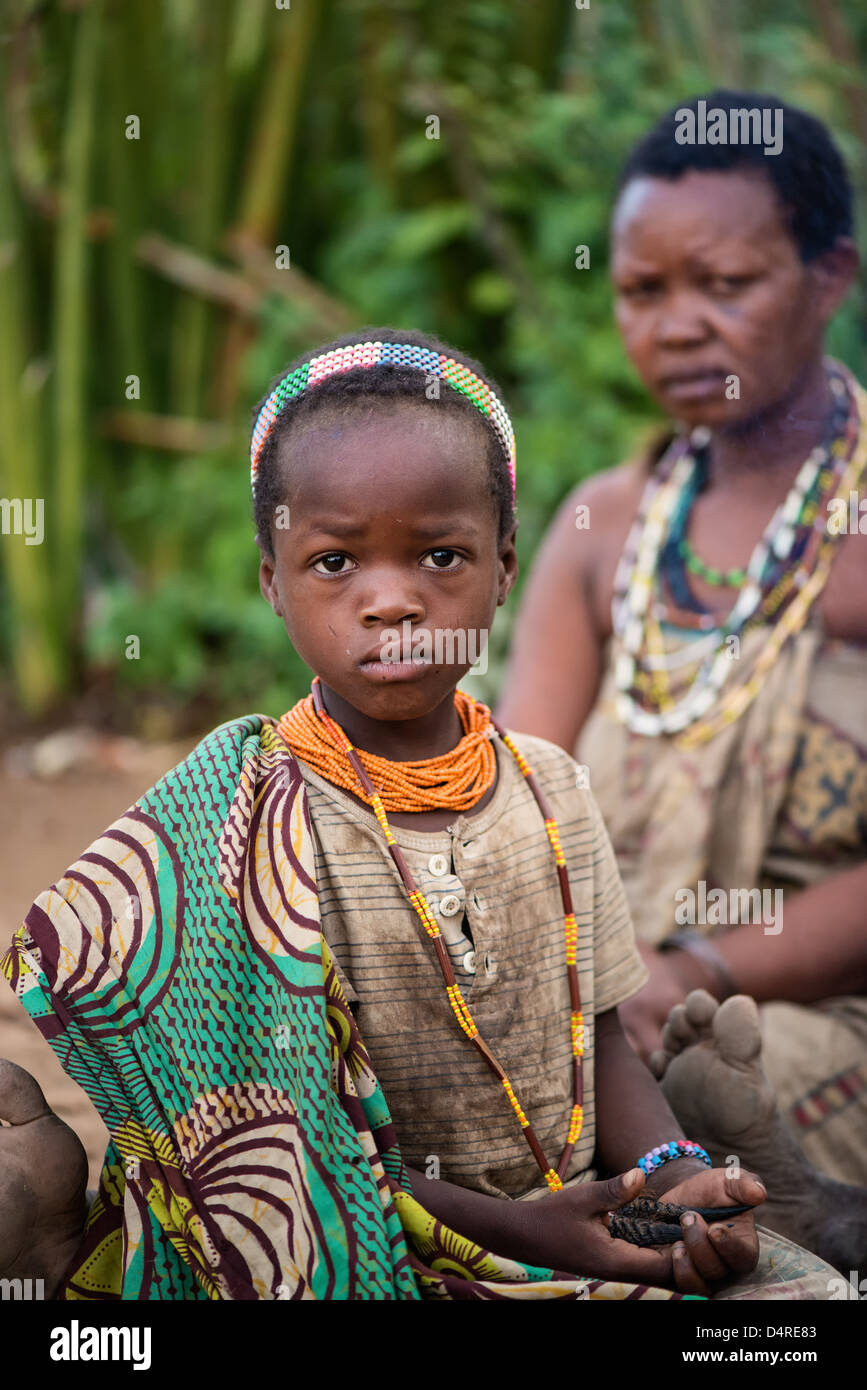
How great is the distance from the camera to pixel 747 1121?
6.79 feet

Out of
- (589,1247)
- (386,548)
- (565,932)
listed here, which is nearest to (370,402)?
(386,548)

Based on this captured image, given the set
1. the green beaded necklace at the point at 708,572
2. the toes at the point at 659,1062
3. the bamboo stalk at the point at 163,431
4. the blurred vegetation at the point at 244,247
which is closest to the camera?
the toes at the point at 659,1062

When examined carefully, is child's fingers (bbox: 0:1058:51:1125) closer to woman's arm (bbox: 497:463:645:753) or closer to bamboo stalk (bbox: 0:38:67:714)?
woman's arm (bbox: 497:463:645:753)

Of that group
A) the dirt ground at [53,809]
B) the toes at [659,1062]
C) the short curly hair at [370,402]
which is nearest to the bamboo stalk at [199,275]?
the dirt ground at [53,809]

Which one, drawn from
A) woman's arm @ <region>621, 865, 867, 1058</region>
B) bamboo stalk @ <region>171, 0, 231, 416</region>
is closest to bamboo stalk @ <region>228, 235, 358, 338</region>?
bamboo stalk @ <region>171, 0, 231, 416</region>

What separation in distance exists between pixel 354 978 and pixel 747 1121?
2.10 ft

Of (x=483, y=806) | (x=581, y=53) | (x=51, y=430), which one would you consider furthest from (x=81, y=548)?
(x=483, y=806)

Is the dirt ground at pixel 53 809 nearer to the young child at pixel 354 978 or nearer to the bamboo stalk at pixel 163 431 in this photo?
the bamboo stalk at pixel 163 431

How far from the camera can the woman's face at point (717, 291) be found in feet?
8.92

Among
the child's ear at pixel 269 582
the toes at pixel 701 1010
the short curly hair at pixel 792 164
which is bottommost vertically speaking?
the toes at pixel 701 1010

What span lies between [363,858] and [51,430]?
450 cm

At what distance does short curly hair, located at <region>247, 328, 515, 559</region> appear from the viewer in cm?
176

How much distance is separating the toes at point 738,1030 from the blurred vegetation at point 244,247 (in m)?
3.35
